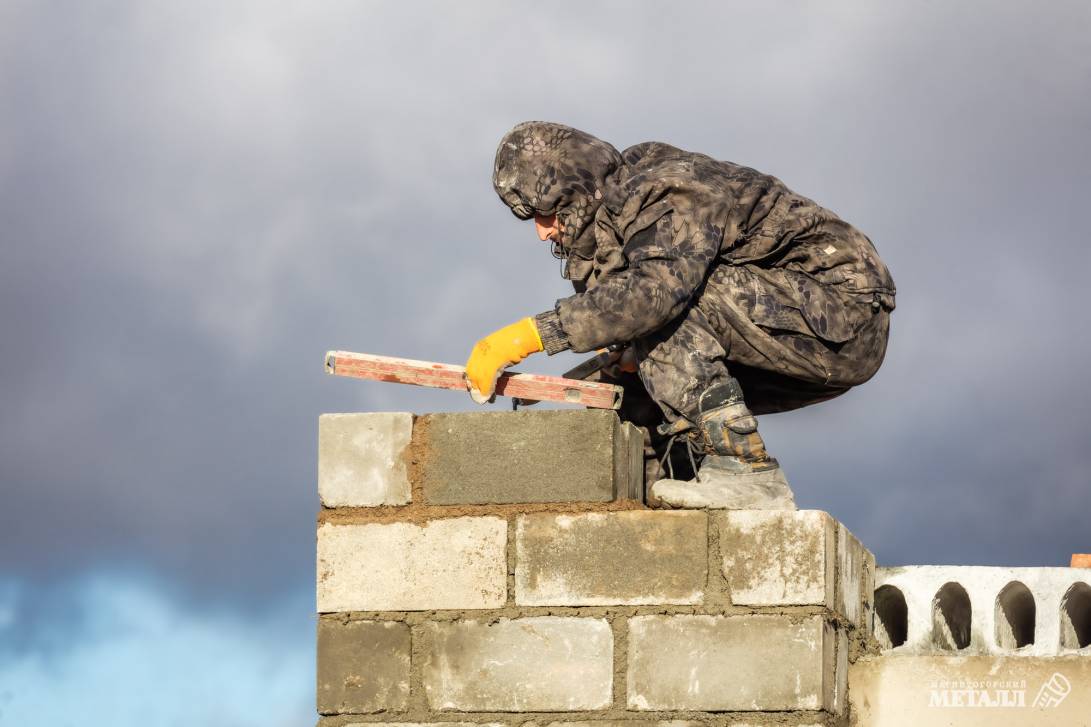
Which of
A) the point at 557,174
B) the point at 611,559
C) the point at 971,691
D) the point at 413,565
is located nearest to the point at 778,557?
the point at 611,559

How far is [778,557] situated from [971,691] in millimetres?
1059

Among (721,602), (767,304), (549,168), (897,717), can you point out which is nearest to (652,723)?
(721,602)

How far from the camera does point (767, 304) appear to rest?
22.4ft

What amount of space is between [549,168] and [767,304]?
3.12ft

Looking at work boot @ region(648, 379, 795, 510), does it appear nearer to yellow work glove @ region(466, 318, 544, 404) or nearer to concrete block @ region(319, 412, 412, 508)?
yellow work glove @ region(466, 318, 544, 404)

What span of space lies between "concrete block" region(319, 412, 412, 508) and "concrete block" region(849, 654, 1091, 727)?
185 centimetres

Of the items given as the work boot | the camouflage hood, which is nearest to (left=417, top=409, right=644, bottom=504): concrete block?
the work boot

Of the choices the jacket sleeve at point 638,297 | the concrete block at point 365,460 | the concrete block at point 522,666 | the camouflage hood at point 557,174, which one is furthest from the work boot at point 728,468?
the concrete block at point 365,460

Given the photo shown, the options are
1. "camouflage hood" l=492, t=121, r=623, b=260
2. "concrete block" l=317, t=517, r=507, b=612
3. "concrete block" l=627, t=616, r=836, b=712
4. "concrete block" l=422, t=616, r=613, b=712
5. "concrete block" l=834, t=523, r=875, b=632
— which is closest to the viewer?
"concrete block" l=627, t=616, r=836, b=712

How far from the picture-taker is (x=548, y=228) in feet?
23.0

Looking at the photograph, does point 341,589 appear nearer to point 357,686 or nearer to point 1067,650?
point 357,686

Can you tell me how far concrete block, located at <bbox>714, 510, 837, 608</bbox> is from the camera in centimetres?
630

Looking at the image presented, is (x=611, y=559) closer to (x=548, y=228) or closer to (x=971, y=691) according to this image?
(x=548, y=228)

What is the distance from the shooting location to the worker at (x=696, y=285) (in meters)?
6.57
